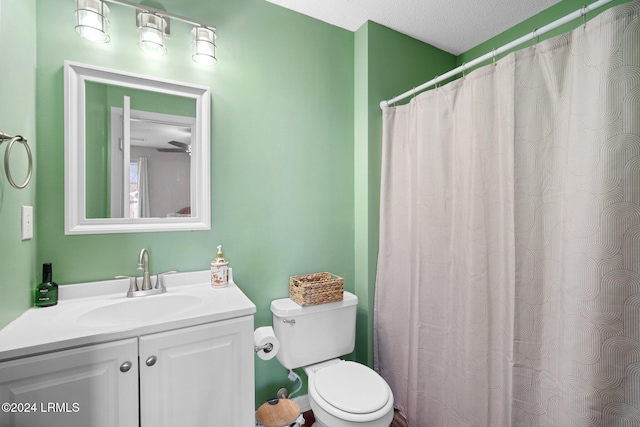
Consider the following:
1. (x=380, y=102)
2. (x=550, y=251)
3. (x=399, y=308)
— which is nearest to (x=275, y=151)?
(x=380, y=102)

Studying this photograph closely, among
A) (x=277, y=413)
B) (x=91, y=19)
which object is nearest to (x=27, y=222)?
(x=91, y=19)

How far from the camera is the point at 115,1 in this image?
4.23 feet

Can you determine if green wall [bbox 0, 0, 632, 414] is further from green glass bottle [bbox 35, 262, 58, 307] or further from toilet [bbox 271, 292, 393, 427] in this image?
toilet [bbox 271, 292, 393, 427]

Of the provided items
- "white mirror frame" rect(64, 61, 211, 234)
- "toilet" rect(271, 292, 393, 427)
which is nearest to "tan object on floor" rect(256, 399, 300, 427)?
"toilet" rect(271, 292, 393, 427)

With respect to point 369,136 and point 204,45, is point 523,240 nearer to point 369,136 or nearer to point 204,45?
point 369,136

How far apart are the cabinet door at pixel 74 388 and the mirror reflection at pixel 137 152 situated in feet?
2.15

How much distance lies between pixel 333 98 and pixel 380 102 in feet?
1.00

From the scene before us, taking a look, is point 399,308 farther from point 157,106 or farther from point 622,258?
point 157,106

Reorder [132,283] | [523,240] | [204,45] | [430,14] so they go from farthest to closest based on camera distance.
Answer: [430,14], [204,45], [132,283], [523,240]

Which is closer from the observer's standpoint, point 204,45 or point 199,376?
point 199,376

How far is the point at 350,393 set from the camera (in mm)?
1340

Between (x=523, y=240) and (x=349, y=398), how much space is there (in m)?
1.01

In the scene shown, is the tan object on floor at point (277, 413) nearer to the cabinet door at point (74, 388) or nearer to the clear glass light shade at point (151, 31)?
the cabinet door at point (74, 388)

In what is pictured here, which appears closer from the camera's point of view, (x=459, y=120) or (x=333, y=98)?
(x=459, y=120)
